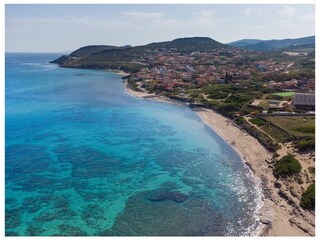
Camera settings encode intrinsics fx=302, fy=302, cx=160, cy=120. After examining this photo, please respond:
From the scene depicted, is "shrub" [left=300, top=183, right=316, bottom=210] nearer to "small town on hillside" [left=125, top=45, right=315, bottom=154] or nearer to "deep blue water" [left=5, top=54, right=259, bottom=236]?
"deep blue water" [left=5, top=54, right=259, bottom=236]

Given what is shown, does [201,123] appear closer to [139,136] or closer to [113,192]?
[139,136]

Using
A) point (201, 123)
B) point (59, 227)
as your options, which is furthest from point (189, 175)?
point (201, 123)

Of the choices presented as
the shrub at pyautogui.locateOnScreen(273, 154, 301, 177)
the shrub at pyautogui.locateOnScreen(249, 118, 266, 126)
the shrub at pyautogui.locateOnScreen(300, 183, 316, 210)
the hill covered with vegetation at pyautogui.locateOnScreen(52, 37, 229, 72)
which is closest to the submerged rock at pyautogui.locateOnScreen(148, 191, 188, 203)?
the shrub at pyautogui.locateOnScreen(300, 183, 316, 210)

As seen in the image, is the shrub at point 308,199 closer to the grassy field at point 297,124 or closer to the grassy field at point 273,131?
the grassy field at point 273,131

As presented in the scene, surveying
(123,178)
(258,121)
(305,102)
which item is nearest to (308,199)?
(123,178)
